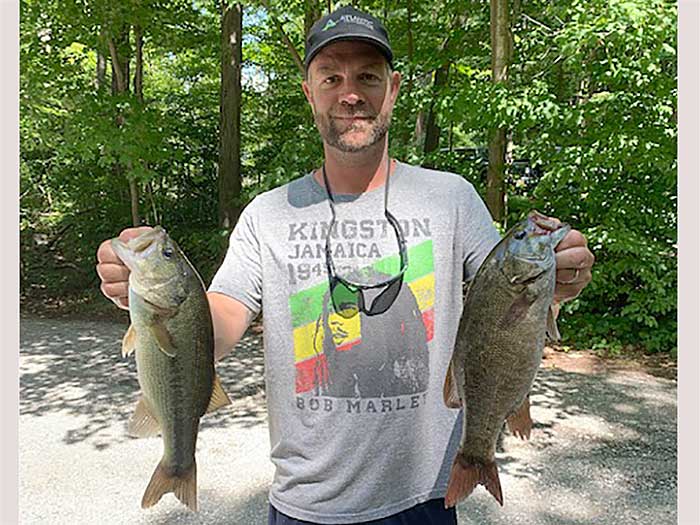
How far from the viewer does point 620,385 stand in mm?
7477

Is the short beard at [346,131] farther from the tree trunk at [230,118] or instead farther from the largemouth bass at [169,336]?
the tree trunk at [230,118]

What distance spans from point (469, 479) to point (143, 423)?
937mm

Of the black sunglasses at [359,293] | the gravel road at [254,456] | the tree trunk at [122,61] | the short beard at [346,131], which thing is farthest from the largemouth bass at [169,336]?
the tree trunk at [122,61]

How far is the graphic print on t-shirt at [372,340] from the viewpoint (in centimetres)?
→ 202

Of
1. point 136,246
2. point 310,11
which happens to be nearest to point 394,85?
point 136,246

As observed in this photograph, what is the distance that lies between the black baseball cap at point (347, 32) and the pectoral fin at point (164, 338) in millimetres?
986

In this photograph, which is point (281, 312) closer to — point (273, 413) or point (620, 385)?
point (273, 413)

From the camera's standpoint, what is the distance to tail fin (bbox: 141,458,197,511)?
1879 millimetres

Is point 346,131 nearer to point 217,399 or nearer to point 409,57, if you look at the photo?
point 217,399

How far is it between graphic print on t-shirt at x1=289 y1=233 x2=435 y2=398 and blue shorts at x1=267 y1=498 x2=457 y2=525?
37 cm

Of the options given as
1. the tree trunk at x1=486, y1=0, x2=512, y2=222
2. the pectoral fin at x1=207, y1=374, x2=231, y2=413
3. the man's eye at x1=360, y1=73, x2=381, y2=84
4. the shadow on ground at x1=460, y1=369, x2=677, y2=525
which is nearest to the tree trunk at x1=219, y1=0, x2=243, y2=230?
the tree trunk at x1=486, y1=0, x2=512, y2=222

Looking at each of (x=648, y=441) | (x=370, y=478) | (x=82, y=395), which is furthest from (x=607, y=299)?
(x=370, y=478)

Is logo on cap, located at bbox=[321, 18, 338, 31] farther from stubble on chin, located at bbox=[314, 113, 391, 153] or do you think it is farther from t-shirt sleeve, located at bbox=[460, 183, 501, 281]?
t-shirt sleeve, located at bbox=[460, 183, 501, 281]

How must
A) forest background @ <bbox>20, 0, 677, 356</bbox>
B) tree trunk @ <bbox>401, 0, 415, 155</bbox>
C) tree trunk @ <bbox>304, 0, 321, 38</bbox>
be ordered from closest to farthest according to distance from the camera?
forest background @ <bbox>20, 0, 677, 356</bbox> → tree trunk @ <bbox>304, 0, 321, 38</bbox> → tree trunk @ <bbox>401, 0, 415, 155</bbox>
